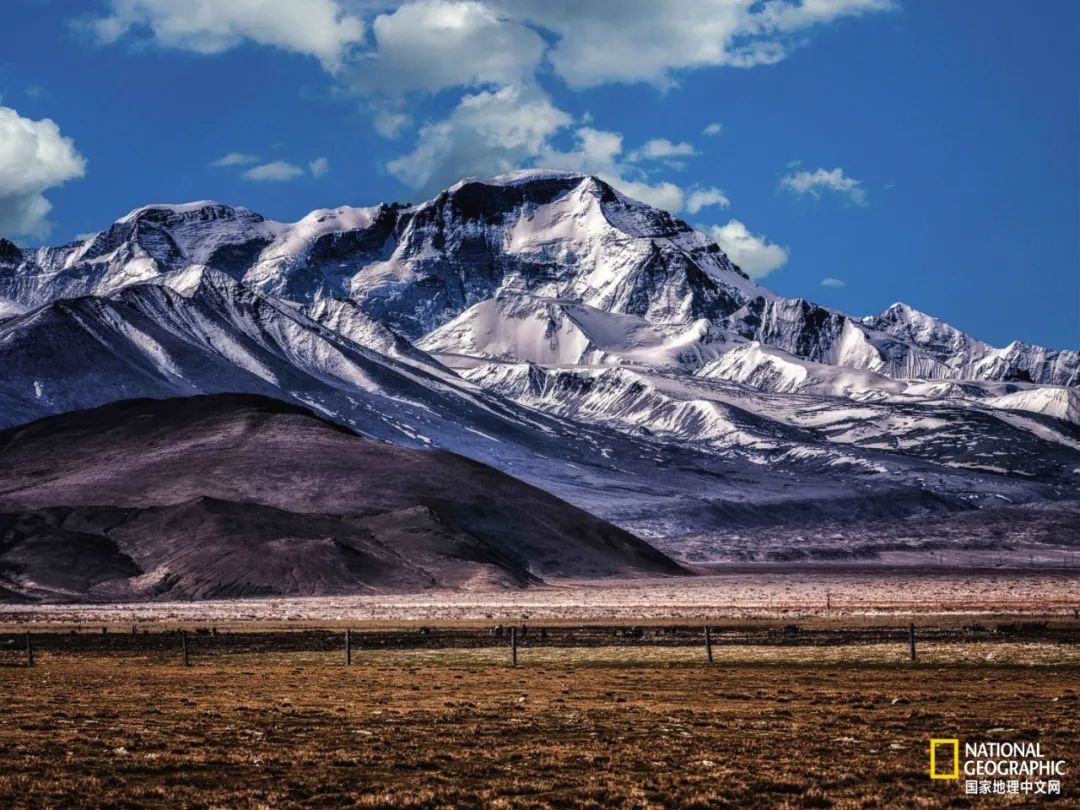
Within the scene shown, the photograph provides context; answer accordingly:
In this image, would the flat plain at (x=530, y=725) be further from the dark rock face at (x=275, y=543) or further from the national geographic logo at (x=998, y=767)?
the dark rock face at (x=275, y=543)

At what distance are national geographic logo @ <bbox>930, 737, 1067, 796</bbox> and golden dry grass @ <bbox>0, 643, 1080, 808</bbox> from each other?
0.33m

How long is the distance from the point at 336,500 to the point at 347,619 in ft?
341

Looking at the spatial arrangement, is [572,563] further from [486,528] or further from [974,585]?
[974,585]

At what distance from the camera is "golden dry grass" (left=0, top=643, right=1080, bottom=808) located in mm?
22203

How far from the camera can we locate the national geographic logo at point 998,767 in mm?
21891

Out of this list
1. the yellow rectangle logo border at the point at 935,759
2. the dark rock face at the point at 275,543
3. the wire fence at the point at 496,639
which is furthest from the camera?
the dark rock face at the point at 275,543

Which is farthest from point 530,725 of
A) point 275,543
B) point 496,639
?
point 275,543

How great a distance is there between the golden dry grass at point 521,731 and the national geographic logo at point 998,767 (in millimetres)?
329

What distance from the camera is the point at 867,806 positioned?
2095 centimetres

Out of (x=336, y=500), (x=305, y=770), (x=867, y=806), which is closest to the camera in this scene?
(x=867, y=806)

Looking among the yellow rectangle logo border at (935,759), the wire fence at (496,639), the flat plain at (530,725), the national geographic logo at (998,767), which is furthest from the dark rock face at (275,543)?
the national geographic logo at (998,767)

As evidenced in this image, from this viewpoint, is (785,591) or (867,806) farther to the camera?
(785,591)

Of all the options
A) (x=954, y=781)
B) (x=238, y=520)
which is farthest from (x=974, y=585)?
(x=954, y=781)

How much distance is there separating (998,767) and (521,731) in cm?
981
